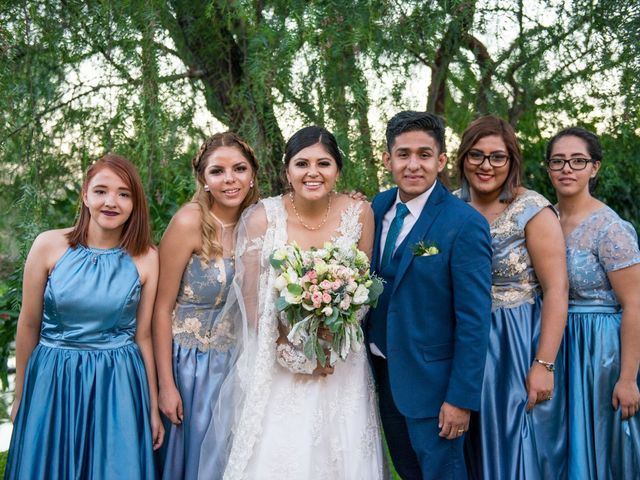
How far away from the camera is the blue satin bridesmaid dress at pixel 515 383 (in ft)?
10.7

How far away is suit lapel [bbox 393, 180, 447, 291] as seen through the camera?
3.06 metres

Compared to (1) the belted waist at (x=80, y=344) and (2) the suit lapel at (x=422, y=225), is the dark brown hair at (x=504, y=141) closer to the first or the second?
(2) the suit lapel at (x=422, y=225)

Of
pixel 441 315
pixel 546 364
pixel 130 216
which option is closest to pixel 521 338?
pixel 546 364

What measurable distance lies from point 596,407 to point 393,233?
1.30 metres

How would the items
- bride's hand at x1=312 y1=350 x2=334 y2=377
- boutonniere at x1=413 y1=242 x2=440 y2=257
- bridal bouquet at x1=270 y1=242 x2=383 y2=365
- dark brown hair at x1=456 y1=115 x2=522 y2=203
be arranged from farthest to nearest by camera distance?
dark brown hair at x1=456 y1=115 x2=522 y2=203 < bride's hand at x1=312 y1=350 x2=334 y2=377 < boutonniere at x1=413 y1=242 x2=440 y2=257 < bridal bouquet at x1=270 y1=242 x2=383 y2=365

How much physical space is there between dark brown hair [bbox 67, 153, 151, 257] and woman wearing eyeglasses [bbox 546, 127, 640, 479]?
2075 mm

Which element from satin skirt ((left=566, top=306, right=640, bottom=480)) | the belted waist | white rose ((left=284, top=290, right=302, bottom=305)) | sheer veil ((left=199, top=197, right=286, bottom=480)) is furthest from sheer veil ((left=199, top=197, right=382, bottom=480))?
satin skirt ((left=566, top=306, right=640, bottom=480))

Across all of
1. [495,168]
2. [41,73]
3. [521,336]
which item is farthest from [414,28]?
[41,73]

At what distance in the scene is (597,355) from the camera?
3.36 m

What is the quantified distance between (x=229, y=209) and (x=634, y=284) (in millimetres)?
2014

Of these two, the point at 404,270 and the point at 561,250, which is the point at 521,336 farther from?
the point at 404,270

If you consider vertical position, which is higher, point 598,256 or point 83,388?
point 598,256

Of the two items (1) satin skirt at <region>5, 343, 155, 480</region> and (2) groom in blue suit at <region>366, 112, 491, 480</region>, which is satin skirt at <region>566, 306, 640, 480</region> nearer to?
(2) groom in blue suit at <region>366, 112, 491, 480</region>

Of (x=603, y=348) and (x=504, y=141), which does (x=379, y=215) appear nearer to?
(x=504, y=141)
